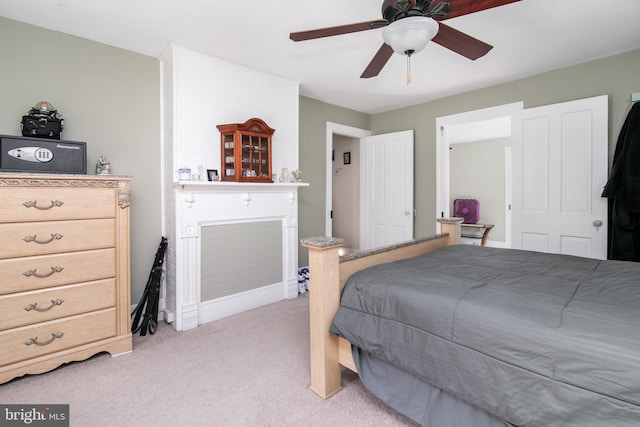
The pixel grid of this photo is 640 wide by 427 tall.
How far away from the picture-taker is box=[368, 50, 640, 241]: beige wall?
2881mm

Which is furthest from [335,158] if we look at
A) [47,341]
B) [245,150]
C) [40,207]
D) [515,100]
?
[47,341]

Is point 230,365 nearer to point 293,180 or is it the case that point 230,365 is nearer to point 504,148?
point 293,180

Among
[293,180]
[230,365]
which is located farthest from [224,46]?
[230,365]

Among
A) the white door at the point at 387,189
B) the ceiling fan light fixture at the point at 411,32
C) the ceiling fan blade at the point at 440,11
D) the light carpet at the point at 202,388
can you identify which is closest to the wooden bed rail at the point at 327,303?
the light carpet at the point at 202,388

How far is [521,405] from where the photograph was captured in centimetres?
106

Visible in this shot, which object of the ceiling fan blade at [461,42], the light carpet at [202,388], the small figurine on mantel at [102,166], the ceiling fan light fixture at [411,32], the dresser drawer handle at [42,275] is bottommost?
the light carpet at [202,388]

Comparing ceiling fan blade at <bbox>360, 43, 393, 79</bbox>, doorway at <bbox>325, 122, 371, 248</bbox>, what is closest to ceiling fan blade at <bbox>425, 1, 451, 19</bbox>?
ceiling fan blade at <bbox>360, 43, 393, 79</bbox>

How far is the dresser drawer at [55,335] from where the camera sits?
1.88m

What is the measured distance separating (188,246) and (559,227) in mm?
3673

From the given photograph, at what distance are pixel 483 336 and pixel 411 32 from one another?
149 centimetres

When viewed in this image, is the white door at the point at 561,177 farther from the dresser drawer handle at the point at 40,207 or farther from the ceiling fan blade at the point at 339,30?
the dresser drawer handle at the point at 40,207

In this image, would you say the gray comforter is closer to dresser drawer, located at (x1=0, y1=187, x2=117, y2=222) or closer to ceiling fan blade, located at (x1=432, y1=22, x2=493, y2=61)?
ceiling fan blade, located at (x1=432, y1=22, x2=493, y2=61)

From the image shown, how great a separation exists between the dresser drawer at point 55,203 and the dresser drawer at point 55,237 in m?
0.04

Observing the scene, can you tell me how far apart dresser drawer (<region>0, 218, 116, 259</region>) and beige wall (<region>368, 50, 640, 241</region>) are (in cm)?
253
